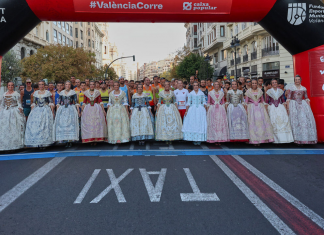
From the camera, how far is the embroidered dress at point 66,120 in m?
8.23

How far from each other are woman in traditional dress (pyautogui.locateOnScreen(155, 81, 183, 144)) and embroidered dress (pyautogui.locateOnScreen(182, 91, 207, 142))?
0.82 feet

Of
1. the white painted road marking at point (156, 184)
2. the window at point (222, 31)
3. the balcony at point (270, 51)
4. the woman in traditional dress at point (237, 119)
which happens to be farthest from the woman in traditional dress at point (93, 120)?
the window at point (222, 31)

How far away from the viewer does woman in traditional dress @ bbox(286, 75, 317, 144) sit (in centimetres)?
805

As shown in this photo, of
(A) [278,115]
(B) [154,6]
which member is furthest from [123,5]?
(A) [278,115]

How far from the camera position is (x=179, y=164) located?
20.2 feet

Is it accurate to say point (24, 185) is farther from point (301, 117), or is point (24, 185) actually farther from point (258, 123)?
point (301, 117)

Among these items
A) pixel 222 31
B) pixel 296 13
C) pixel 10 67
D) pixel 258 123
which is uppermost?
pixel 222 31

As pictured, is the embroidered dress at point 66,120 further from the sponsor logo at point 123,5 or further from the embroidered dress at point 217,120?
the embroidered dress at point 217,120

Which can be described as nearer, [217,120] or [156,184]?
[156,184]

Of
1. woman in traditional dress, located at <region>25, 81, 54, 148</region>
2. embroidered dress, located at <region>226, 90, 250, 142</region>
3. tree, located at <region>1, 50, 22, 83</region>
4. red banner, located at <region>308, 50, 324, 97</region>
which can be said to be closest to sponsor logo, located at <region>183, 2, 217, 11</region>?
embroidered dress, located at <region>226, 90, 250, 142</region>

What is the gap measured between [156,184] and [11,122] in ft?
17.7

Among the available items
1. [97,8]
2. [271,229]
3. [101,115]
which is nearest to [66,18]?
[97,8]

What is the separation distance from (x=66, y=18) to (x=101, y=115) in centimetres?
302

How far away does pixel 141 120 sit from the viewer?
8727 mm
